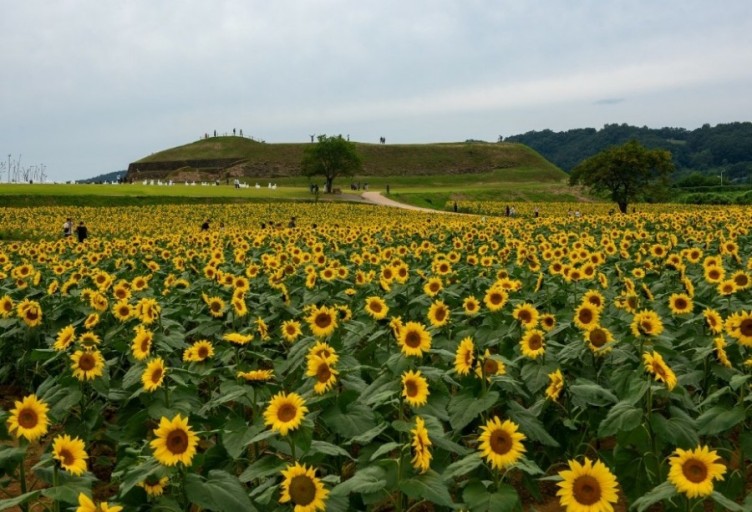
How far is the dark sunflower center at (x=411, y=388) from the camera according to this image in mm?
3428

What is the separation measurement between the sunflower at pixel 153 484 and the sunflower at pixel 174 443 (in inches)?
4.7

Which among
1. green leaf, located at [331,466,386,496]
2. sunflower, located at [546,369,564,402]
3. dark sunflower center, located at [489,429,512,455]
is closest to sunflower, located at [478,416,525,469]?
dark sunflower center, located at [489,429,512,455]

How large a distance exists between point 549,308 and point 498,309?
1139 millimetres

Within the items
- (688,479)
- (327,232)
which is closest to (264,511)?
(688,479)

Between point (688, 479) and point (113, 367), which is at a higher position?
point (688, 479)

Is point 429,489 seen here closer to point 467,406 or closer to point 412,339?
point 467,406

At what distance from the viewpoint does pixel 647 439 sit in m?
3.37

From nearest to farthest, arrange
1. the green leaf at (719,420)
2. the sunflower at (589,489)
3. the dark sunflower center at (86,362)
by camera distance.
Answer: the sunflower at (589,489)
the green leaf at (719,420)
the dark sunflower center at (86,362)

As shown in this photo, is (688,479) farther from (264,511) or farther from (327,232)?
(327,232)

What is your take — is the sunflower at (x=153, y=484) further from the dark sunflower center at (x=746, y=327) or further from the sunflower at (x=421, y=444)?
the dark sunflower center at (x=746, y=327)

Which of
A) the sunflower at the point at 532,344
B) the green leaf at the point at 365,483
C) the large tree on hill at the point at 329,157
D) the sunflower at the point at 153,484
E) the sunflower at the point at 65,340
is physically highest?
the large tree on hill at the point at 329,157

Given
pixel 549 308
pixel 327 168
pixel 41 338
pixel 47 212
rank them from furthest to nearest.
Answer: pixel 327 168 < pixel 47 212 < pixel 41 338 < pixel 549 308

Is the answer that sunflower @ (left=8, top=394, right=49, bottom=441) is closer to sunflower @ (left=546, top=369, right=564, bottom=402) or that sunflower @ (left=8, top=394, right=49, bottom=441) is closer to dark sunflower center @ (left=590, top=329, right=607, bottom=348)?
sunflower @ (left=546, top=369, right=564, bottom=402)

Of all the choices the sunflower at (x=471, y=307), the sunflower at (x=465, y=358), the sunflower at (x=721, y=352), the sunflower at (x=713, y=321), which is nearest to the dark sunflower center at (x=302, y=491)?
the sunflower at (x=465, y=358)
